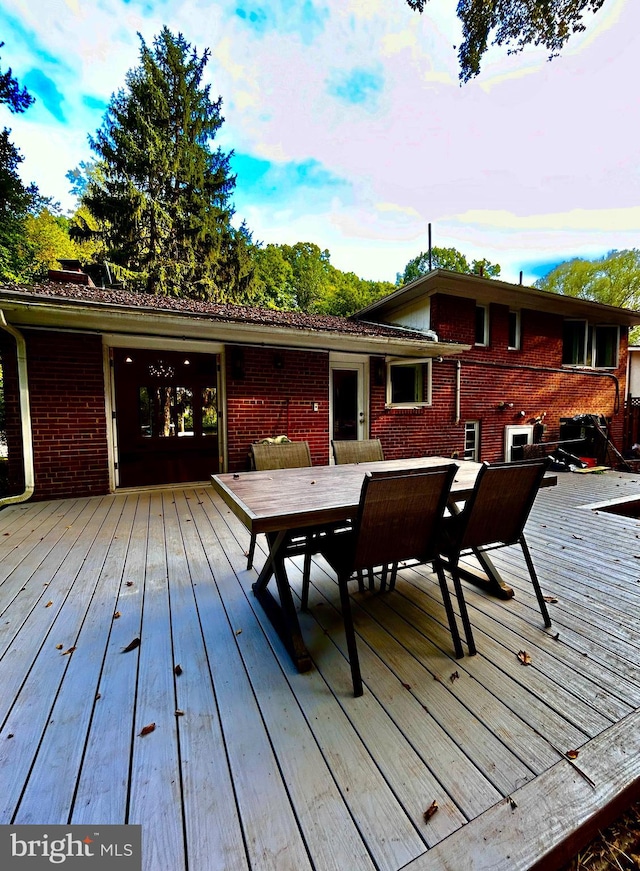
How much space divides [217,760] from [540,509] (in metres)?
4.36

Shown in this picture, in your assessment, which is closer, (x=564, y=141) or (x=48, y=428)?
(x=48, y=428)

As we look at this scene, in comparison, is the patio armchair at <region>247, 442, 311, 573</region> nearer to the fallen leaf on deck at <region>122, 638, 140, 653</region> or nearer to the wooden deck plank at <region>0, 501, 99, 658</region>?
the fallen leaf on deck at <region>122, 638, 140, 653</region>

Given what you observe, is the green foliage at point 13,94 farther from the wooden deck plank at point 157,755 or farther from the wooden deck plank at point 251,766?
the wooden deck plank at point 251,766

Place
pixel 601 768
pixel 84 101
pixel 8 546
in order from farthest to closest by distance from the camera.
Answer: pixel 84 101 < pixel 8 546 < pixel 601 768

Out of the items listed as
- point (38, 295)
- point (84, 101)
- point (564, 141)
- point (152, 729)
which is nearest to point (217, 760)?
point (152, 729)

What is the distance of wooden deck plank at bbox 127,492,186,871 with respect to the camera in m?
0.97

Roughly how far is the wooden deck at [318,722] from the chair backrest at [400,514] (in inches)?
20.4

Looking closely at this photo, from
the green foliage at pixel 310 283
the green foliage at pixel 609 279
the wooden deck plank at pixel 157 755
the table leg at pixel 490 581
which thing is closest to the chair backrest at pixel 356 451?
the table leg at pixel 490 581

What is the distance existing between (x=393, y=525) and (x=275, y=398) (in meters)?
4.37

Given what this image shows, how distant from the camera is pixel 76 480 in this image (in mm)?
4754

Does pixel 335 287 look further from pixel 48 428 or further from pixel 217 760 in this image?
pixel 217 760

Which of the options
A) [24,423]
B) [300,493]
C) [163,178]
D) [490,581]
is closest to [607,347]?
[490,581]

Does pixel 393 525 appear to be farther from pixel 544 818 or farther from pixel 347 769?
pixel 544 818

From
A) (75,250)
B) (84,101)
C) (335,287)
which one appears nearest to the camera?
(84,101)
